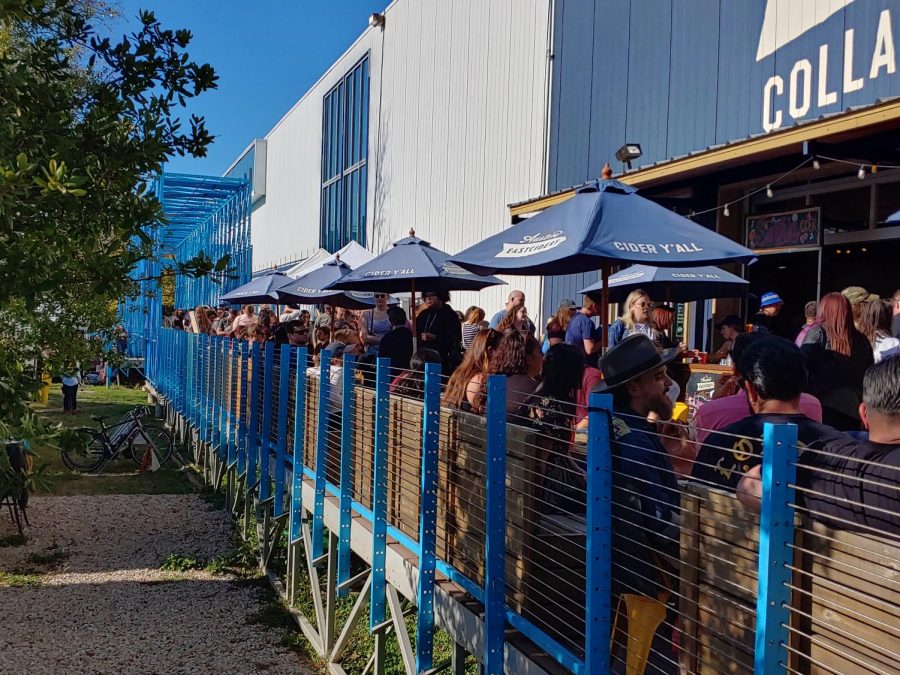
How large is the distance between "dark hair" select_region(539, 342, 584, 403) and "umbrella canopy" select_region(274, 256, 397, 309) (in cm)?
700

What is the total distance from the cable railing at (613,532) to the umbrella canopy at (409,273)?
3.25 m

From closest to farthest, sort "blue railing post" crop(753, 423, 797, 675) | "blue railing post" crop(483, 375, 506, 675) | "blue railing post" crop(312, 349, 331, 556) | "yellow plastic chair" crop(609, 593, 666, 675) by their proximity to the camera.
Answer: "blue railing post" crop(753, 423, 797, 675)
"yellow plastic chair" crop(609, 593, 666, 675)
"blue railing post" crop(483, 375, 506, 675)
"blue railing post" crop(312, 349, 331, 556)

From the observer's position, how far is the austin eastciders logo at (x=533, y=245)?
229 inches

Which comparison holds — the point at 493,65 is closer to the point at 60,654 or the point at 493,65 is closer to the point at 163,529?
the point at 163,529

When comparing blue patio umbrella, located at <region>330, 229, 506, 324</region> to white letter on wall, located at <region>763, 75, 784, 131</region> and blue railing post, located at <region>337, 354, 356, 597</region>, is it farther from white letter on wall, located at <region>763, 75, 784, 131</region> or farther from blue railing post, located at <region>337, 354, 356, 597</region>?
white letter on wall, located at <region>763, 75, 784, 131</region>

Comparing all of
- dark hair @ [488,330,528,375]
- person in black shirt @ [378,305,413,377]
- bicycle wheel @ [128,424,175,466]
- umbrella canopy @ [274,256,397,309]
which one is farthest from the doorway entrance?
bicycle wheel @ [128,424,175,466]

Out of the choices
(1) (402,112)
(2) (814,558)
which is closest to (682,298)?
(2) (814,558)

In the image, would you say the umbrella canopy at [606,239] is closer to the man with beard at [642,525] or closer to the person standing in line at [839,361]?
the person standing in line at [839,361]

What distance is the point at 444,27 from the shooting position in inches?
747

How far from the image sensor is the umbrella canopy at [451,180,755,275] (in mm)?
5578

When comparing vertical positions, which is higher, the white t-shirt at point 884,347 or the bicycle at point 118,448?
the white t-shirt at point 884,347

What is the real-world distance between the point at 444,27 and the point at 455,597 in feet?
55.2

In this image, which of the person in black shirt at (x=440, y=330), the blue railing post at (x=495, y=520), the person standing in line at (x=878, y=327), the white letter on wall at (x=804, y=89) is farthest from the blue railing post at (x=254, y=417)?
the white letter on wall at (x=804, y=89)

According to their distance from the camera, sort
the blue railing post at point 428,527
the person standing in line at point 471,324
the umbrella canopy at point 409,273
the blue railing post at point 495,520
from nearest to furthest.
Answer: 1. the blue railing post at point 495,520
2. the blue railing post at point 428,527
3. the umbrella canopy at point 409,273
4. the person standing in line at point 471,324
